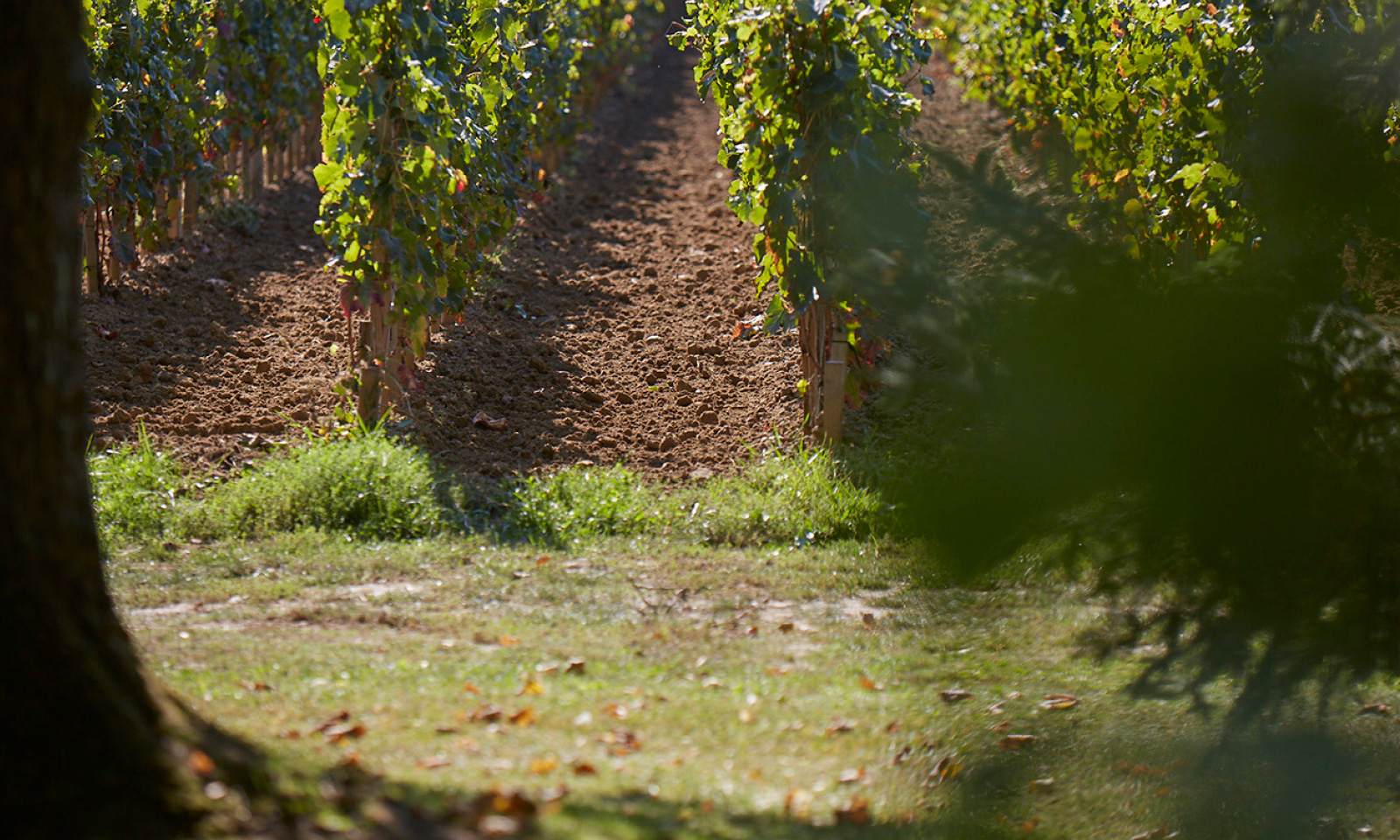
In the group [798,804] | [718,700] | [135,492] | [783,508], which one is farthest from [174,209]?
[798,804]

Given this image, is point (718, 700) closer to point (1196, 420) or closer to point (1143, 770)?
point (1143, 770)

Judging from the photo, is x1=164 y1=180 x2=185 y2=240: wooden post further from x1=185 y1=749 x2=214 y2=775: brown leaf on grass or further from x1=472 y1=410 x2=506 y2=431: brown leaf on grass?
x1=185 y1=749 x2=214 y2=775: brown leaf on grass

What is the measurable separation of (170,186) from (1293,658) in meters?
9.53

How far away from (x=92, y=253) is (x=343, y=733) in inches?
272

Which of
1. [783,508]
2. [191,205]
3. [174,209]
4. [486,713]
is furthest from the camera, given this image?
[191,205]

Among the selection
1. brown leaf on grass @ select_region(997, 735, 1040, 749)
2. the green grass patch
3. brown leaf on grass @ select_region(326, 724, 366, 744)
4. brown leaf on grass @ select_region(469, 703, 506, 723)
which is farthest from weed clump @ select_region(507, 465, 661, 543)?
brown leaf on grass @ select_region(997, 735, 1040, 749)

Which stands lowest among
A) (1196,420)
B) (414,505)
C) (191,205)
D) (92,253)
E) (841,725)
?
(841,725)

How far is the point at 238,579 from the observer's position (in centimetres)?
525

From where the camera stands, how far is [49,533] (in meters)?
2.52

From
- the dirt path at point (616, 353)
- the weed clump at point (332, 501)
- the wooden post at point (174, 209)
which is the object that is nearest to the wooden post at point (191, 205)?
the wooden post at point (174, 209)

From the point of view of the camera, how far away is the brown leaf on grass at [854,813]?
3337 millimetres

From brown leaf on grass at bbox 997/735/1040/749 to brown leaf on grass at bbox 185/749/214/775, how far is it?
8.31 ft

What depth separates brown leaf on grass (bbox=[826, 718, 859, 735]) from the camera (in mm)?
3893

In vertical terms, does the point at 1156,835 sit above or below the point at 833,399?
below
